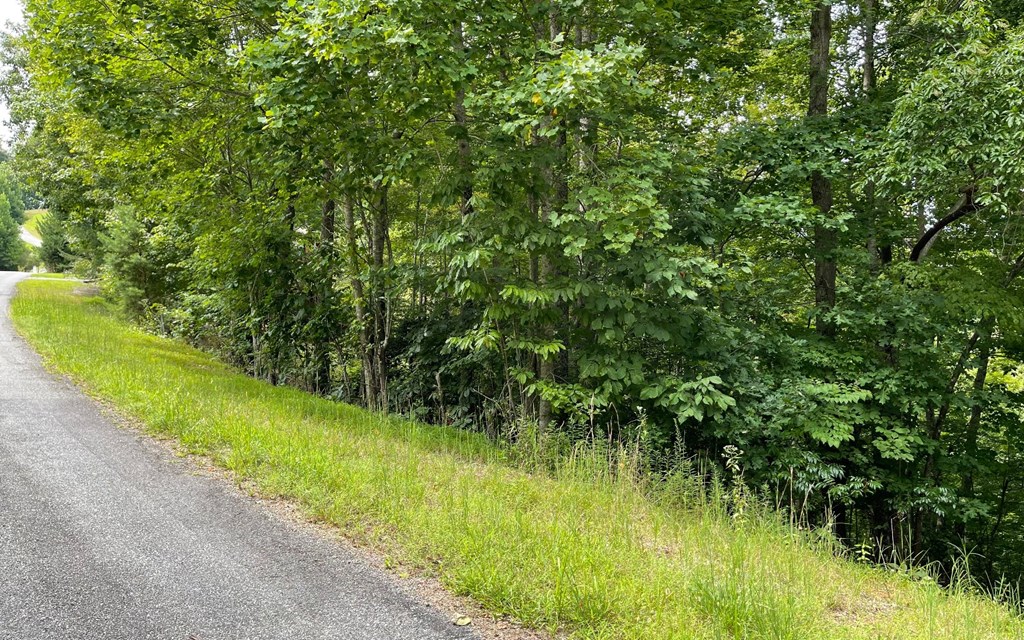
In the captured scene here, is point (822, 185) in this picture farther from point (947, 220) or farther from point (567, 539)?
point (567, 539)

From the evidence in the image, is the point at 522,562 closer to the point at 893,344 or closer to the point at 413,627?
the point at 413,627

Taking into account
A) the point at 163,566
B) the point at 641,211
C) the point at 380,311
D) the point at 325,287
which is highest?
the point at 641,211

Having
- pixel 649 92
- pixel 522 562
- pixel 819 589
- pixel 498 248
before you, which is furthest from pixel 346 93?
pixel 819 589

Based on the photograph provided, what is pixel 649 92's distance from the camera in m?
6.30

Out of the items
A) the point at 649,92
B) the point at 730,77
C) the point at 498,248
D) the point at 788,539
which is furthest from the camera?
the point at 730,77

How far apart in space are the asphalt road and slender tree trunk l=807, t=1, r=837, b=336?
325 inches

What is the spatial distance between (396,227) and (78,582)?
40.4 ft

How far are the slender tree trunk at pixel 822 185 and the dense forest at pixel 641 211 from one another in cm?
5

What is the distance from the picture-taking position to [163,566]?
3.49 m

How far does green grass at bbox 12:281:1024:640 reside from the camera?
313cm

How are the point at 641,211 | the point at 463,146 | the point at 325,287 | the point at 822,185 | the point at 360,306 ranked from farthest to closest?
1. the point at 325,287
2. the point at 360,306
3. the point at 822,185
4. the point at 463,146
5. the point at 641,211

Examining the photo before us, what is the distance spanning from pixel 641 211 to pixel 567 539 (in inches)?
147

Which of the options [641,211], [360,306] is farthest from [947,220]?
[360,306]

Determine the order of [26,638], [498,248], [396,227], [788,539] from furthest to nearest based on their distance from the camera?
[396,227], [498,248], [788,539], [26,638]
